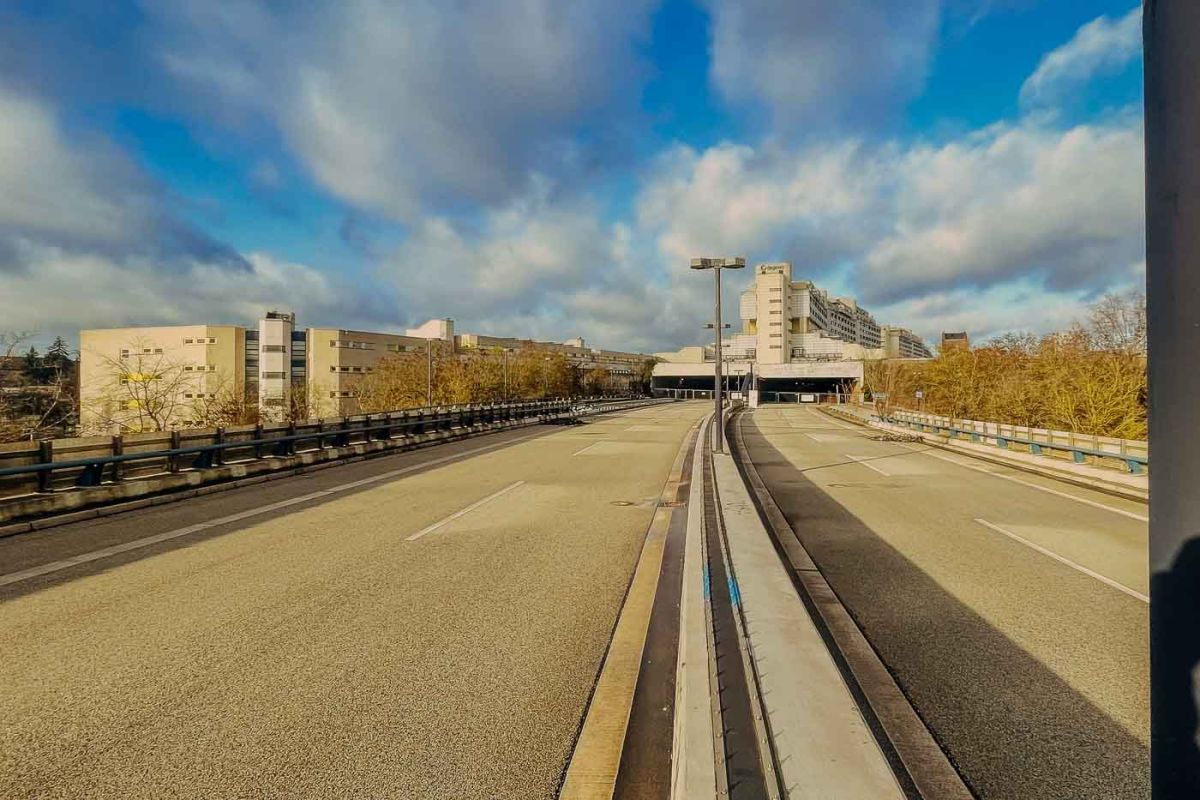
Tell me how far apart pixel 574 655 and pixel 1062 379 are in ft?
80.8

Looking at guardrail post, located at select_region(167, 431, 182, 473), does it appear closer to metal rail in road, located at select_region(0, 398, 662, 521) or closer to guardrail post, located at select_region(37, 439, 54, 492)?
metal rail in road, located at select_region(0, 398, 662, 521)

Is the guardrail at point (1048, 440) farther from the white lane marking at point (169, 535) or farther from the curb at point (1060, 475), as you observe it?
the white lane marking at point (169, 535)

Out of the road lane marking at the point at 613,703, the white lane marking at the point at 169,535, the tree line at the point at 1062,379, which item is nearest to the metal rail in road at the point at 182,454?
the white lane marking at the point at 169,535

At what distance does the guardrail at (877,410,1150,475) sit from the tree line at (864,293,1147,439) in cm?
93

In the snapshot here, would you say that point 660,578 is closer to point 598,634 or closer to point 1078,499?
point 598,634

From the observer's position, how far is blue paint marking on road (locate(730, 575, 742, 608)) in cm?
542

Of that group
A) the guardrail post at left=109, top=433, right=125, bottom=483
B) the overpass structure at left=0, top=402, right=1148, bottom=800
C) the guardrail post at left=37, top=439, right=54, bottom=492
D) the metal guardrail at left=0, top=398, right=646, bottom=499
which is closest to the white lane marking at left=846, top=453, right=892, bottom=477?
the overpass structure at left=0, top=402, right=1148, bottom=800

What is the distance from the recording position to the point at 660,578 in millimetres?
6266

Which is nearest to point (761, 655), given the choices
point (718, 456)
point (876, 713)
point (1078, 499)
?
point (876, 713)

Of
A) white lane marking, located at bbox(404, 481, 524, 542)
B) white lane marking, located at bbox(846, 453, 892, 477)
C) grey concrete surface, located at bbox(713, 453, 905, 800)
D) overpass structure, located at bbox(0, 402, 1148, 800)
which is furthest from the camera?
white lane marking, located at bbox(846, 453, 892, 477)

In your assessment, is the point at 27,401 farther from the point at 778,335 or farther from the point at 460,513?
Result: the point at 778,335

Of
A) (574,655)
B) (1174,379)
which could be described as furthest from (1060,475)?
(1174,379)

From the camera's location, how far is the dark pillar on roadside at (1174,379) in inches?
55.3

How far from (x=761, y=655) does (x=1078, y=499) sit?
10769 millimetres
